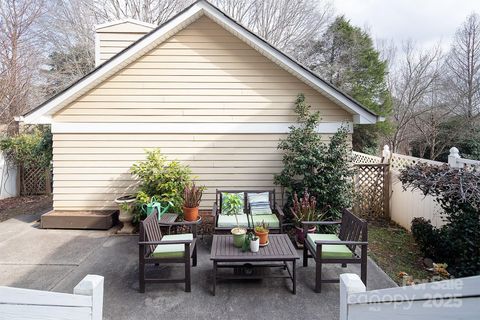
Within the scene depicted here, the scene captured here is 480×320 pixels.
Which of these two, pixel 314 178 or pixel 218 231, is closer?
pixel 218 231

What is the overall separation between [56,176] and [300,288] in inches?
248

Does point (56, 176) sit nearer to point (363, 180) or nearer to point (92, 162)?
point (92, 162)

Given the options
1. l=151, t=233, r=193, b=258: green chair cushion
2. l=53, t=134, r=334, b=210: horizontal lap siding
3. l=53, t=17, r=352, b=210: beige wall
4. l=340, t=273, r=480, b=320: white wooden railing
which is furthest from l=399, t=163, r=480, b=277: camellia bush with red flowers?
l=151, t=233, r=193, b=258: green chair cushion

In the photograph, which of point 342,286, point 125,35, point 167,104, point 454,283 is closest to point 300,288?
point 342,286

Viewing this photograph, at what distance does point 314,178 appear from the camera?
19.9ft

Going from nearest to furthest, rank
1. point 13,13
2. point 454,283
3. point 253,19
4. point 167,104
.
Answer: point 454,283 < point 167,104 < point 13,13 < point 253,19

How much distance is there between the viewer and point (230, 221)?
18.0 feet

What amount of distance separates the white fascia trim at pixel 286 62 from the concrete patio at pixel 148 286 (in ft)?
11.1

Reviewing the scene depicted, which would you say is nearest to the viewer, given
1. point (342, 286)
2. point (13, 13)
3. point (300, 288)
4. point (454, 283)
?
point (454, 283)

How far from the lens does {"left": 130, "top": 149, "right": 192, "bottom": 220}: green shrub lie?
6.25 meters

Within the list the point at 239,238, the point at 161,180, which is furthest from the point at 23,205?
the point at 239,238

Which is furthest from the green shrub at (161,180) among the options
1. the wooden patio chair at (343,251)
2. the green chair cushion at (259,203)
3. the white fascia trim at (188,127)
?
the wooden patio chair at (343,251)

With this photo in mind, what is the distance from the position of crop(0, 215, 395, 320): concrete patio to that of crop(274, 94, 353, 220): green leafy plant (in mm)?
1497

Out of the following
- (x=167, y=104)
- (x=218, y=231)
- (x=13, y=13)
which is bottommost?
(x=218, y=231)
